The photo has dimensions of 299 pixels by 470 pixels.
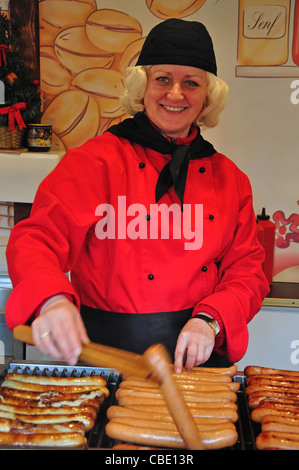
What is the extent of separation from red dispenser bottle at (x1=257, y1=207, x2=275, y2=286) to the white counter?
4.43 feet

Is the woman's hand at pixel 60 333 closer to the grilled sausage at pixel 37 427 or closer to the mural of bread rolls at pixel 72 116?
the grilled sausage at pixel 37 427

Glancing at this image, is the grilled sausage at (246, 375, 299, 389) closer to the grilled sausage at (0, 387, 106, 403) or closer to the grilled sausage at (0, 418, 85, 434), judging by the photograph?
the grilled sausage at (0, 387, 106, 403)

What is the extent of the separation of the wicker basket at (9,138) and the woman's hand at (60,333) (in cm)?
220

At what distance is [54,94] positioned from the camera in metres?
3.70

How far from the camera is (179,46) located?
212cm

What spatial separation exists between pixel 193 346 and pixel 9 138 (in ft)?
6.89

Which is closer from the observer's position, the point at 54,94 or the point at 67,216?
the point at 67,216

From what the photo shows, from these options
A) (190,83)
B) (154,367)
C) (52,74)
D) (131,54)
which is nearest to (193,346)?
(154,367)

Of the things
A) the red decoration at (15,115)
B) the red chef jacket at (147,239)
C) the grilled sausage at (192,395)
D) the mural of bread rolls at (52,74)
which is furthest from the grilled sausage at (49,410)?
the mural of bread rolls at (52,74)

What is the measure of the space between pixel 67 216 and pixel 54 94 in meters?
1.98

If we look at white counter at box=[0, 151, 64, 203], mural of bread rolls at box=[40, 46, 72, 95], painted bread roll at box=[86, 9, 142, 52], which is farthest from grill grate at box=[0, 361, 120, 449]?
painted bread roll at box=[86, 9, 142, 52]

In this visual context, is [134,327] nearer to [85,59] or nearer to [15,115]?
[15,115]

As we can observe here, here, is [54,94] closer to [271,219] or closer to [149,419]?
[271,219]
